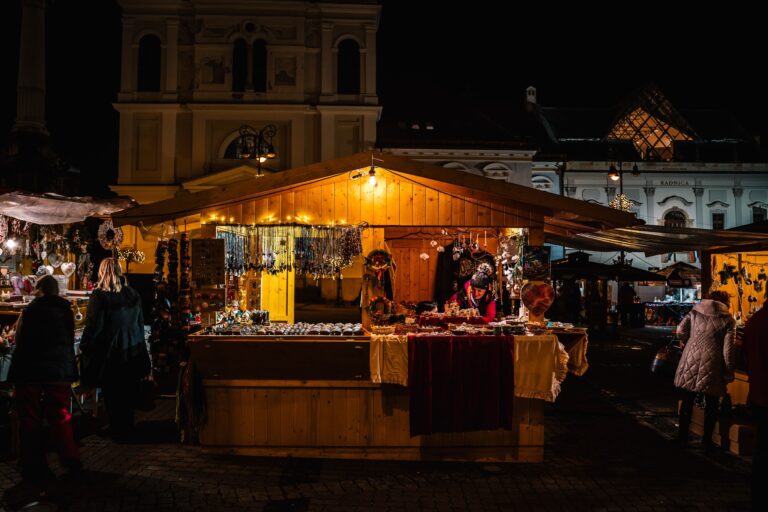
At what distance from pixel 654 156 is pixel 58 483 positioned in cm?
3496

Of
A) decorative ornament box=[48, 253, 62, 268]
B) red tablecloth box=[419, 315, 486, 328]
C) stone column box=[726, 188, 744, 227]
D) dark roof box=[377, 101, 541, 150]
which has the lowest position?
red tablecloth box=[419, 315, 486, 328]

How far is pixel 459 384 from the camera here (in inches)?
248

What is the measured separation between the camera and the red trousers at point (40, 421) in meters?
5.44

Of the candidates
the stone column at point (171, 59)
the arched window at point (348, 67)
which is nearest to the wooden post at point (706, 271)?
the arched window at point (348, 67)

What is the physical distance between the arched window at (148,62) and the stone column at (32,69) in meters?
7.87

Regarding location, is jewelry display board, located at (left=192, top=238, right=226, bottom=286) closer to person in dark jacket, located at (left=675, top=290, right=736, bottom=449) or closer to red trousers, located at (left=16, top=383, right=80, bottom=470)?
red trousers, located at (left=16, top=383, right=80, bottom=470)

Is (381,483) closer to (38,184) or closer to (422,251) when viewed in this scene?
(422,251)

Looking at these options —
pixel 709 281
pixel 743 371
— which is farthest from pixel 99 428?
pixel 709 281

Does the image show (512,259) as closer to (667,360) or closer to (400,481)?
(667,360)

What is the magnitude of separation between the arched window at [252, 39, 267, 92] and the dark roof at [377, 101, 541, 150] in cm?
614

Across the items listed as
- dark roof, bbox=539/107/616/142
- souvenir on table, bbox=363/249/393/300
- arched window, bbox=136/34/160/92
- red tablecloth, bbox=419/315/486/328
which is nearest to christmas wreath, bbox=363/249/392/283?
souvenir on table, bbox=363/249/393/300

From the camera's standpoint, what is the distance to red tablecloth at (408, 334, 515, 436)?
6.29m

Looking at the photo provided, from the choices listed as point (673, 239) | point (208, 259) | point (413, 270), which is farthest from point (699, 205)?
point (208, 259)

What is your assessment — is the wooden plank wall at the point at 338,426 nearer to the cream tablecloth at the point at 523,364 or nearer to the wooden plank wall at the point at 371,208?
the cream tablecloth at the point at 523,364
